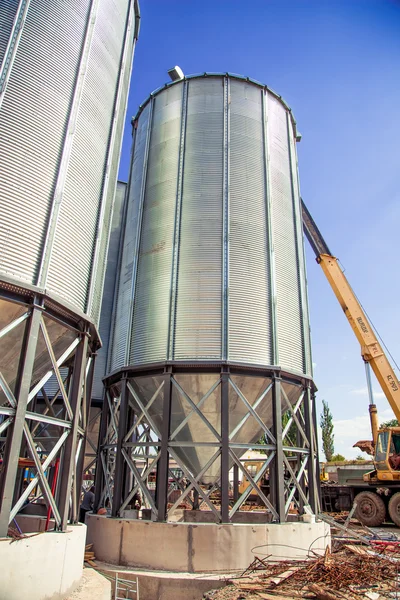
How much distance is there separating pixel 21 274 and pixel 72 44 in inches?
280

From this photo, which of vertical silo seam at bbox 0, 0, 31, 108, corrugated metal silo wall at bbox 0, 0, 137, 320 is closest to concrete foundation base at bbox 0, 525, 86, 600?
corrugated metal silo wall at bbox 0, 0, 137, 320

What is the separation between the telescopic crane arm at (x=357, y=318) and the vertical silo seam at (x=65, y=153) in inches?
589

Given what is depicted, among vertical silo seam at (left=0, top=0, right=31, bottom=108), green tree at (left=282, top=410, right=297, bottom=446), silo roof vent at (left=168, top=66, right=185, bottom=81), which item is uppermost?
silo roof vent at (left=168, top=66, right=185, bottom=81)

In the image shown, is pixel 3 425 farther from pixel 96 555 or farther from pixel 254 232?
pixel 254 232

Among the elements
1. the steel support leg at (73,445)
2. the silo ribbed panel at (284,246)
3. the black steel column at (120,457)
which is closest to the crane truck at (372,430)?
the silo ribbed panel at (284,246)

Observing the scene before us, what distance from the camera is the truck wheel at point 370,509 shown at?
70.5 feet

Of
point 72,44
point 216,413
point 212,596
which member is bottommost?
point 212,596

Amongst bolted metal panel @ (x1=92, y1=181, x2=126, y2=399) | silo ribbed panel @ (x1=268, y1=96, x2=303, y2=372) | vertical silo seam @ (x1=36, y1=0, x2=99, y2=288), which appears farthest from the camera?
bolted metal panel @ (x1=92, y1=181, x2=126, y2=399)

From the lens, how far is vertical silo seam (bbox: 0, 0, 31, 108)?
10.3 m

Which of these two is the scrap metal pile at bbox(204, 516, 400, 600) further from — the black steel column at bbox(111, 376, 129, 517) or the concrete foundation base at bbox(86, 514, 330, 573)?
the black steel column at bbox(111, 376, 129, 517)

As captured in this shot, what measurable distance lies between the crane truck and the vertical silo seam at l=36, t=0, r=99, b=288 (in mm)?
14976

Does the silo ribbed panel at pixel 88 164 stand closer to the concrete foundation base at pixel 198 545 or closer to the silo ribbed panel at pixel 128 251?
the silo ribbed panel at pixel 128 251

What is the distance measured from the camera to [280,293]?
15.0 meters

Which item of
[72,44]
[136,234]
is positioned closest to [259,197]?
[136,234]
